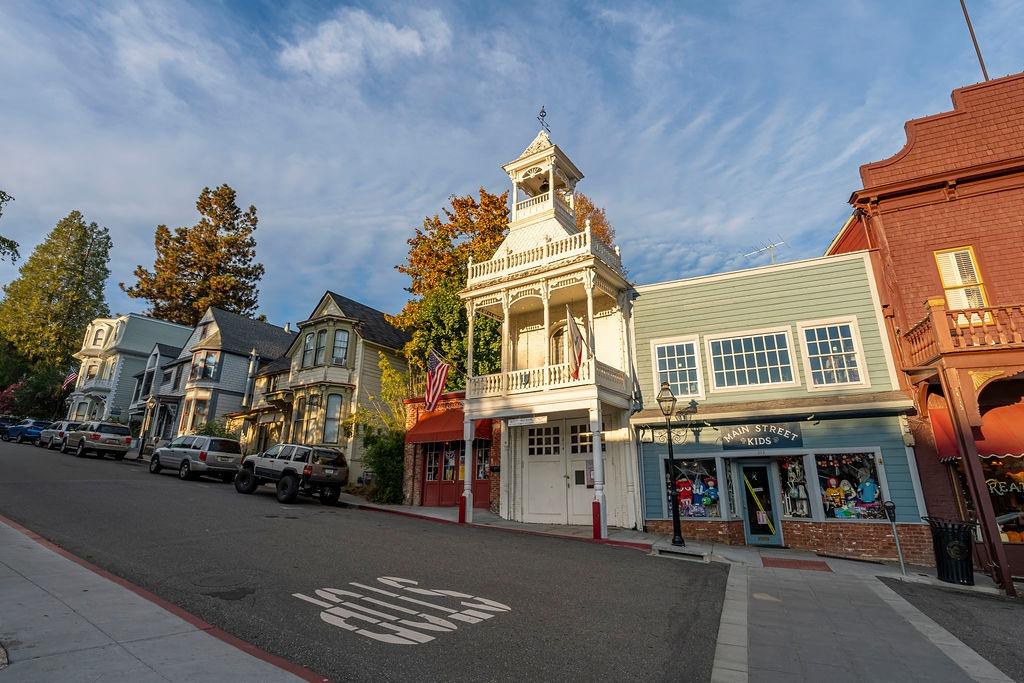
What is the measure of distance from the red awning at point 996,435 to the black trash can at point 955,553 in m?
1.87

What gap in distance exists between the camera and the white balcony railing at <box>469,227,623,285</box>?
15.1 m

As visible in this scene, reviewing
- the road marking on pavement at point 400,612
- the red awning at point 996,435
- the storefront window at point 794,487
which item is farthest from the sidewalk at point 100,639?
the red awning at point 996,435

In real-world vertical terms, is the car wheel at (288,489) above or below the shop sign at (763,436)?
below

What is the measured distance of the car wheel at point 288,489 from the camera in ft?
50.9

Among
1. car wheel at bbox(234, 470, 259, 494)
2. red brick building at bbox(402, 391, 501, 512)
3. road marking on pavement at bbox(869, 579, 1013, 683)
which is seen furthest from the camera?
red brick building at bbox(402, 391, 501, 512)

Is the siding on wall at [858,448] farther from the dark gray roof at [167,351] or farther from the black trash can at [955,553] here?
the dark gray roof at [167,351]

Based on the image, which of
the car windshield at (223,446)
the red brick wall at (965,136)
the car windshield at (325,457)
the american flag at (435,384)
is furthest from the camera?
the car windshield at (223,446)

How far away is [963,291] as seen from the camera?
1166cm

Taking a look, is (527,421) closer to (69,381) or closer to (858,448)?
(858,448)

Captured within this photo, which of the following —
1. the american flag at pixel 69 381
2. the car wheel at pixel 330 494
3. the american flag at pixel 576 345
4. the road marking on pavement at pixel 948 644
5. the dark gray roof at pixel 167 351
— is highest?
the dark gray roof at pixel 167 351

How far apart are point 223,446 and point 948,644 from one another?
22772mm

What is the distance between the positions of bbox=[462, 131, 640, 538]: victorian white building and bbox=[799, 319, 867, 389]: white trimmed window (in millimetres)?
4936

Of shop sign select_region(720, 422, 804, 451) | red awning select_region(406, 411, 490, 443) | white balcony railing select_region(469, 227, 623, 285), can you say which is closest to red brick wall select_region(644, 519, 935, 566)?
shop sign select_region(720, 422, 804, 451)

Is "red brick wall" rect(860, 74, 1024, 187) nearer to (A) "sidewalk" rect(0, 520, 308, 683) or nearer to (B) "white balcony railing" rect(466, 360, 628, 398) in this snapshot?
(B) "white balcony railing" rect(466, 360, 628, 398)
